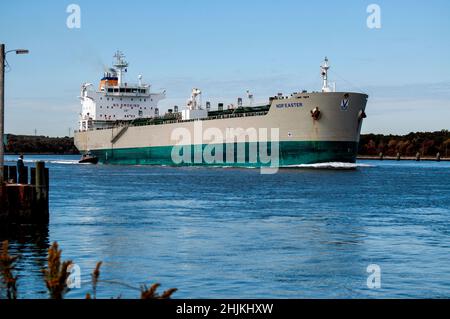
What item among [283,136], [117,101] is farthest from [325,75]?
[117,101]

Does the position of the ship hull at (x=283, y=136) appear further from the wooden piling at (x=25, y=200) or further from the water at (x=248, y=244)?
the wooden piling at (x=25, y=200)

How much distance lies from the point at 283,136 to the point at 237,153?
7.19 metres

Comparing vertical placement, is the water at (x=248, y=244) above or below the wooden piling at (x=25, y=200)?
below

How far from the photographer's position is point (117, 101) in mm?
85438

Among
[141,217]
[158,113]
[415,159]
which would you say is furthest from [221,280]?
[415,159]

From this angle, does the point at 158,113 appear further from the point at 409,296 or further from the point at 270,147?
the point at 409,296

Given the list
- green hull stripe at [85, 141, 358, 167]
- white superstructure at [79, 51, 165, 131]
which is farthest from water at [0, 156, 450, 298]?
white superstructure at [79, 51, 165, 131]

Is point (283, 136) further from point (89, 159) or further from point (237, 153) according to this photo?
point (89, 159)

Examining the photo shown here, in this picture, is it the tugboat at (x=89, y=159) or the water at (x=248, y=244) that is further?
the tugboat at (x=89, y=159)

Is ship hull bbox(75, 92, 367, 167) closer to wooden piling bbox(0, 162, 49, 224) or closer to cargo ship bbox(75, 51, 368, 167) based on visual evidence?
cargo ship bbox(75, 51, 368, 167)

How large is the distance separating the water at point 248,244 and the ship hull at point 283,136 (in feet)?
80.0

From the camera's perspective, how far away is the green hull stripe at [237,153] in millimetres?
57375

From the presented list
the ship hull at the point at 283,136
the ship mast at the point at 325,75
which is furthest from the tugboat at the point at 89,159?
the ship mast at the point at 325,75
